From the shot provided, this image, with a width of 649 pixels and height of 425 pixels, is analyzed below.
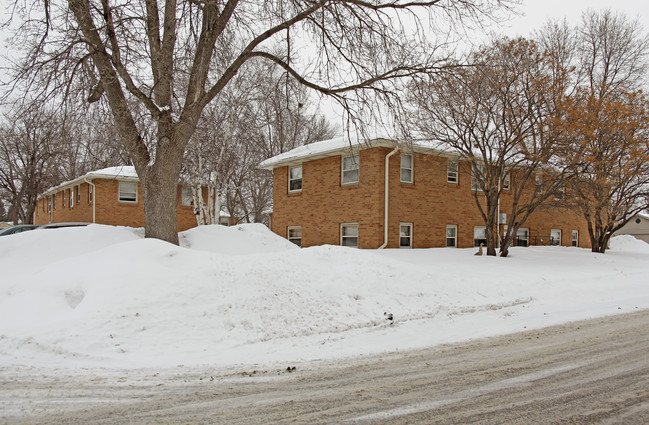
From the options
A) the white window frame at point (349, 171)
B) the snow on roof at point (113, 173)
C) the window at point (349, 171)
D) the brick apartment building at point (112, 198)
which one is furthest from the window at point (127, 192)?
the window at point (349, 171)

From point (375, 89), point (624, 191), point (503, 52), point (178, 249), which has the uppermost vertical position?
point (503, 52)

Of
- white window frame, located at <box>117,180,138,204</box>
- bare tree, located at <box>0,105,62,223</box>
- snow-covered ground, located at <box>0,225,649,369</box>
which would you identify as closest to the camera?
snow-covered ground, located at <box>0,225,649,369</box>

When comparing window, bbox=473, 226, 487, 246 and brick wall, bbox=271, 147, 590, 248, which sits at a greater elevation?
brick wall, bbox=271, 147, 590, 248

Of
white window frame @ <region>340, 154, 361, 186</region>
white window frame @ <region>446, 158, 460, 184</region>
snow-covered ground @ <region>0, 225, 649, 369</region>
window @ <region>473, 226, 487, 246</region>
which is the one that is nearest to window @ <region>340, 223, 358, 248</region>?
white window frame @ <region>340, 154, 361, 186</region>

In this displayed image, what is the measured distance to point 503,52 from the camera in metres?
14.8

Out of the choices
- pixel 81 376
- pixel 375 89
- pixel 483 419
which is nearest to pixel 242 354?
pixel 81 376

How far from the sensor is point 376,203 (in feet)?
55.3

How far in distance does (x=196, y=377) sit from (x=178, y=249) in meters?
4.30

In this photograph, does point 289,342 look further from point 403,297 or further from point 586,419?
point 586,419

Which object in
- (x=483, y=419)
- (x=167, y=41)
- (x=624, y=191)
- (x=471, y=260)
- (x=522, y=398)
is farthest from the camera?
(x=624, y=191)

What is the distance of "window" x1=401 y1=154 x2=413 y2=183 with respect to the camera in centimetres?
1792

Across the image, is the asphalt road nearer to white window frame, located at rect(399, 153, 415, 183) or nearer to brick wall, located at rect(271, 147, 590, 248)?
brick wall, located at rect(271, 147, 590, 248)

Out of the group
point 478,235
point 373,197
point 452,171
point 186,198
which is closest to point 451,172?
point 452,171

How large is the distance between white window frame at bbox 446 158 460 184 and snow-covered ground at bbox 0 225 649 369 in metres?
8.65
